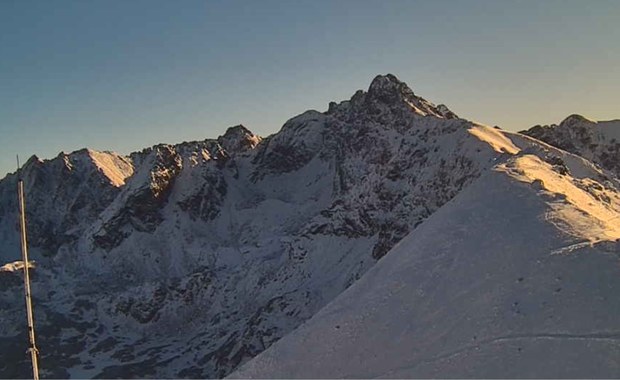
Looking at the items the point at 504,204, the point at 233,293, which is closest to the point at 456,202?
the point at 504,204

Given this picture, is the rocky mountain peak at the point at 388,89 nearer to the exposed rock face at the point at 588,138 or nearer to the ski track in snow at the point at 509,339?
the exposed rock face at the point at 588,138

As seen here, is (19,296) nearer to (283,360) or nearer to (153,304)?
(153,304)

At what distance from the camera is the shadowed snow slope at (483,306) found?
63.5 feet

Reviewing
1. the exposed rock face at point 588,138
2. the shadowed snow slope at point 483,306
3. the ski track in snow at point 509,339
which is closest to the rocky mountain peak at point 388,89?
the exposed rock face at point 588,138

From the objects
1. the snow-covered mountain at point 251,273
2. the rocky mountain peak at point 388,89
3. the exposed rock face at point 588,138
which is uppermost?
the rocky mountain peak at point 388,89

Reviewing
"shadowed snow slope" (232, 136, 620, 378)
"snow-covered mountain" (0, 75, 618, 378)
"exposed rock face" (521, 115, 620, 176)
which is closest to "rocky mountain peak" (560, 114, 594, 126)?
"exposed rock face" (521, 115, 620, 176)

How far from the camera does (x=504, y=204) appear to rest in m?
31.5

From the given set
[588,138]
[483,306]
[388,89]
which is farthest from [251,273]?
[483,306]

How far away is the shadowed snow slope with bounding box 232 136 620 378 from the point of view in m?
19.3

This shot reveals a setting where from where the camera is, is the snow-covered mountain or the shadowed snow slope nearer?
the shadowed snow slope

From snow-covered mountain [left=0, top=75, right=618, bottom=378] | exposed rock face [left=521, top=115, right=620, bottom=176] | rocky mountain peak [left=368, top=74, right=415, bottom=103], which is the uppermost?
rocky mountain peak [left=368, top=74, right=415, bottom=103]

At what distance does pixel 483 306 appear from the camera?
22938mm

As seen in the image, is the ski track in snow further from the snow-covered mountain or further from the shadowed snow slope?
the snow-covered mountain

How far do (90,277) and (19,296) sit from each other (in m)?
22.7
